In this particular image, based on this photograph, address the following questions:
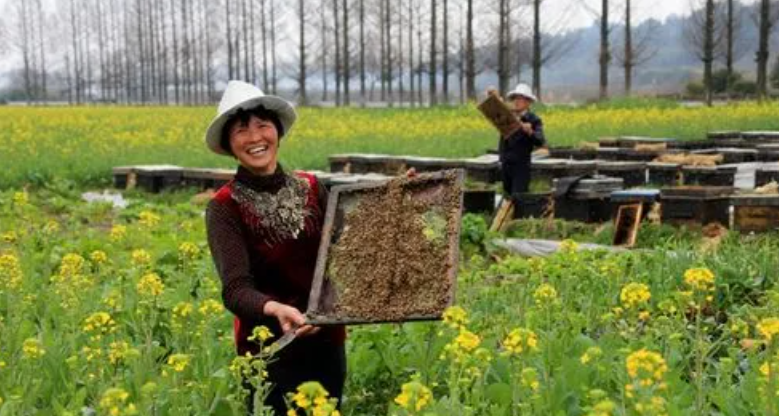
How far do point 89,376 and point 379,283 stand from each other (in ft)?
4.08

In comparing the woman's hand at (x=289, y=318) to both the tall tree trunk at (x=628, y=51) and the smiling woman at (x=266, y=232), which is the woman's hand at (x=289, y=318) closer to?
the smiling woman at (x=266, y=232)

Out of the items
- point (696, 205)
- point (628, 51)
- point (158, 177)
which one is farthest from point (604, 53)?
point (696, 205)

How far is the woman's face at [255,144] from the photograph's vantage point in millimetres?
3719

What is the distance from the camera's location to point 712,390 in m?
3.99

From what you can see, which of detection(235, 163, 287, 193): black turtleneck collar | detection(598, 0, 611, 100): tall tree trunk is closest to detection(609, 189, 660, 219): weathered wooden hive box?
detection(235, 163, 287, 193): black turtleneck collar

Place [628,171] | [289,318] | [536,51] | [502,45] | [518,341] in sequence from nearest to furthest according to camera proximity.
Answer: [518,341], [289,318], [628,171], [536,51], [502,45]

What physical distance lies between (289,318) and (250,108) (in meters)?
0.79

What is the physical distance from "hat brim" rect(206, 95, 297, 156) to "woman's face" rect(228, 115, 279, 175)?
2.0 inches

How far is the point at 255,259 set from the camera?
3.77 meters

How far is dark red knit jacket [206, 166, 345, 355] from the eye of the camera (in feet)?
11.8

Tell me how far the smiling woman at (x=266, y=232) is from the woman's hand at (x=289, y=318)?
5.4 inches

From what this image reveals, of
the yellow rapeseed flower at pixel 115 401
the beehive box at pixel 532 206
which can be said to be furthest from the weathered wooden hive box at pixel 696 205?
the yellow rapeseed flower at pixel 115 401

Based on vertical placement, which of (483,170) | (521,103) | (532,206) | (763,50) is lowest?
(532,206)

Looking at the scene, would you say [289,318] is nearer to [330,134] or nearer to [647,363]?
[647,363]
